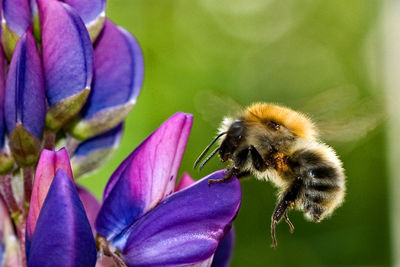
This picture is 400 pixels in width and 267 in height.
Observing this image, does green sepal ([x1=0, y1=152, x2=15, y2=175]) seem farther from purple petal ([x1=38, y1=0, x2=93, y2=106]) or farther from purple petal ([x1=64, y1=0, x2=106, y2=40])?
purple petal ([x1=64, y1=0, x2=106, y2=40])

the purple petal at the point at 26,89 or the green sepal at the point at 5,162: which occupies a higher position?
the purple petal at the point at 26,89

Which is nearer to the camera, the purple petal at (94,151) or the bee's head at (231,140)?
the bee's head at (231,140)

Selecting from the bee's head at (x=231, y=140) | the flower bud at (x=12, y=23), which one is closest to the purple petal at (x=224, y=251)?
the bee's head at (x=231, y=140)

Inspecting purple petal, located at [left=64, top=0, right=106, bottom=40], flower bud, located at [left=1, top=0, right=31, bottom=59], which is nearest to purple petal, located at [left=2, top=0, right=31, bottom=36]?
flower bud, located at [left=1, top=0, right=31, bottom=59]

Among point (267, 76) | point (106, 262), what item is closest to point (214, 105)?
point (106, 262)

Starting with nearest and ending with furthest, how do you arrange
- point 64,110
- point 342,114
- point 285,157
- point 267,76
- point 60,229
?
point 60,229 < point 64,110 < point 285,157 < point 342,114 < point 267,76

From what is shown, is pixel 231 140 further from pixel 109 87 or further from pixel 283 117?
pixel 109 87

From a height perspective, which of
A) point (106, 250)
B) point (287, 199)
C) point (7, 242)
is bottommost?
point (7, 242)

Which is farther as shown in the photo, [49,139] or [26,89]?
[49,139]

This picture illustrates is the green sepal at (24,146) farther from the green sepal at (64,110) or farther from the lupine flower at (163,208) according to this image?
the lupine flower at (163,208)
